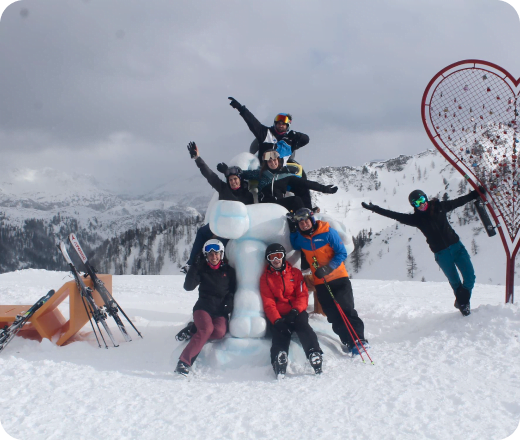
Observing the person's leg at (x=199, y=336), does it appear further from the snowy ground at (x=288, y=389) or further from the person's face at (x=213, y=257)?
the person's face at (x=213, y=257)

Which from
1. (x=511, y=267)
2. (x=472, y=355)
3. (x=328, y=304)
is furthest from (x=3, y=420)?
(x=511, y=267)

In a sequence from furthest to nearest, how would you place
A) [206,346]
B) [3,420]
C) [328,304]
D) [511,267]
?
[511,267] → [328,304] → [206,346] → [3,420]

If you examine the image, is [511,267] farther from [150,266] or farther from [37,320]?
[150,266]

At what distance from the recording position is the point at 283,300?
436 cm

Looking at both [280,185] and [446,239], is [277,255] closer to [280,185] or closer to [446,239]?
[280,185]

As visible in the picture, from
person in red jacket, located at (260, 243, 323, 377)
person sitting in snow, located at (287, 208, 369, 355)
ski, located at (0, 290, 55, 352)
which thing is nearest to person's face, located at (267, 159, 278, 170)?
person sitting in snow, located at (287, 208, 369, 355)

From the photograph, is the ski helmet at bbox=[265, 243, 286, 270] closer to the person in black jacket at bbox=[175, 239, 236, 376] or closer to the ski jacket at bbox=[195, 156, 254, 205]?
the person in black jacket at bbox=[175, 239, 236, 376]

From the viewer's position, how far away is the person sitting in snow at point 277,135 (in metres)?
5.50

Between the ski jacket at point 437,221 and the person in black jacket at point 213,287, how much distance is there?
228 centimetres

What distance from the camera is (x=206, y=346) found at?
422 cm

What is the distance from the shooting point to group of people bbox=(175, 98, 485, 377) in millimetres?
4082

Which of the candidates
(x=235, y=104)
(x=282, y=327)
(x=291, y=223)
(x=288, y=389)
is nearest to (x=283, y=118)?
(x=235, y=104)

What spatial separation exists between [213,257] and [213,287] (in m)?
0.35

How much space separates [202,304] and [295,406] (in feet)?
5.74
